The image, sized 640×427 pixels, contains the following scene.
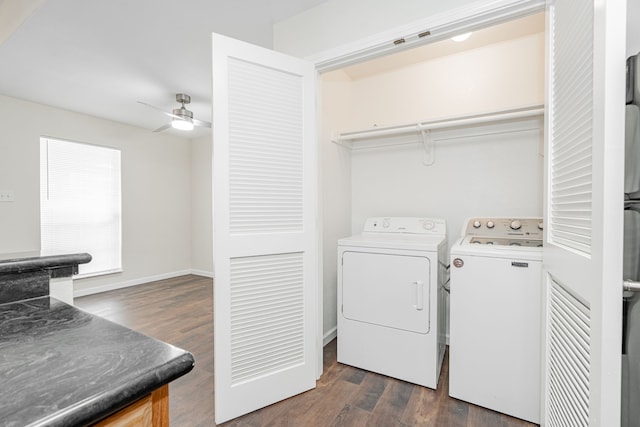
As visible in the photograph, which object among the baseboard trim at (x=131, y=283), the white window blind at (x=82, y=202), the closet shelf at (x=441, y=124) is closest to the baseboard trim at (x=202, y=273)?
the baseboard trim at (x=131, y=283)

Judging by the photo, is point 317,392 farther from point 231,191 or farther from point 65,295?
point 65,295

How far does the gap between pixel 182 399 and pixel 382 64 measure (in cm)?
309

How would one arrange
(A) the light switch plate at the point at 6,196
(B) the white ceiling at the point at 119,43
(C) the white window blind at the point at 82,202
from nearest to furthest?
(B) the white ceiling at the point at 119,43 → (A) the light switch plate at the point at 6,196 → (C) the white window blind at the point at 82,202

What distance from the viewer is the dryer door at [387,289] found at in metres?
1.93

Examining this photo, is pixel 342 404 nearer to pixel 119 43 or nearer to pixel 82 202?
pixel 119 43

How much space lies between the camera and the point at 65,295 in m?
1.02

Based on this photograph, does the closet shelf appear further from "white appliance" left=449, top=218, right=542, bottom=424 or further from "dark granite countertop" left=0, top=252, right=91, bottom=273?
"dark granite countertop" left=0, top=252, right=91, bottom=273

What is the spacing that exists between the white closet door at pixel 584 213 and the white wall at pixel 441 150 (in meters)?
1.15

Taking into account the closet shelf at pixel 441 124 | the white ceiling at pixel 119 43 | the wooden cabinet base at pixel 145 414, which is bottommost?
the wooden cabinet base at pixel 145 414

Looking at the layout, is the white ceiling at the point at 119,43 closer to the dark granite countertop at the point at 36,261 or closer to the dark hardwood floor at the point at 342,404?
the dark granite countertop at the point at 36,261

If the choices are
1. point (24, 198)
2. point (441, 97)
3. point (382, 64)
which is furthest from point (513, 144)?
point (24, 198)

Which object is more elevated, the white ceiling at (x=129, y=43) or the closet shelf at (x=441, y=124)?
the white ceiling at (x=129, y=43)

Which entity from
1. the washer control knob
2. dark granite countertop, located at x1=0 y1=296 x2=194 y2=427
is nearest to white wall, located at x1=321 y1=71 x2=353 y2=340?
the washer control knob

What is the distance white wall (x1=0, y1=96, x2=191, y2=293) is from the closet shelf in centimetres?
346
